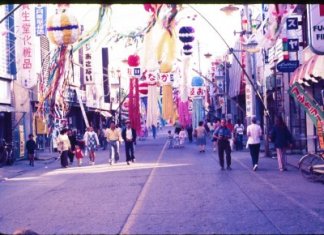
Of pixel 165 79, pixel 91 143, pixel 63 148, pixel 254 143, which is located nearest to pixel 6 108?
pixel 63 148

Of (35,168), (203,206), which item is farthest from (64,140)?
(203,206)

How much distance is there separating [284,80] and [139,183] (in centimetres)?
1716

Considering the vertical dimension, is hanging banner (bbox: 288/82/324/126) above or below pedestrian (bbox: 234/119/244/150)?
above

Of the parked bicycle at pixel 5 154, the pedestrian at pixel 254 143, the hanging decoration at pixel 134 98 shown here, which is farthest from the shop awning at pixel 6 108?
the pedestrian at pixel 254 143

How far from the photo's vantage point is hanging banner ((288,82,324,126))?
1489 centimetres

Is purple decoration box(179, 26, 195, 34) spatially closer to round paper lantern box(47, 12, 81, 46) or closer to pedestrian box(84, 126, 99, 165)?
round paper lantern box(47, 12, 81, 46)

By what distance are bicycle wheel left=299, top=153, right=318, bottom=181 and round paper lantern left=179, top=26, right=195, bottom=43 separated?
5.96m

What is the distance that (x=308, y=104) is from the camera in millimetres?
15211

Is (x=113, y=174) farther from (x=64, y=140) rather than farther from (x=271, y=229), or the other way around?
(x=271, y=229)

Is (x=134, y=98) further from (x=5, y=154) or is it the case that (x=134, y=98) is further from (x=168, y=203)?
(x=168, y=203)

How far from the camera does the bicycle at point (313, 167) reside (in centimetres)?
1299

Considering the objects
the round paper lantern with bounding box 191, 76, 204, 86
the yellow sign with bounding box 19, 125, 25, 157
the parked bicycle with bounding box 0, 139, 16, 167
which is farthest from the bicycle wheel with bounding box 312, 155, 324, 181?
the round paper lantern with bounding box 191, 76, 204, 86

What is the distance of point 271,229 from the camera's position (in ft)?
24.4

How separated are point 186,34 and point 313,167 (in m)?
6.03
